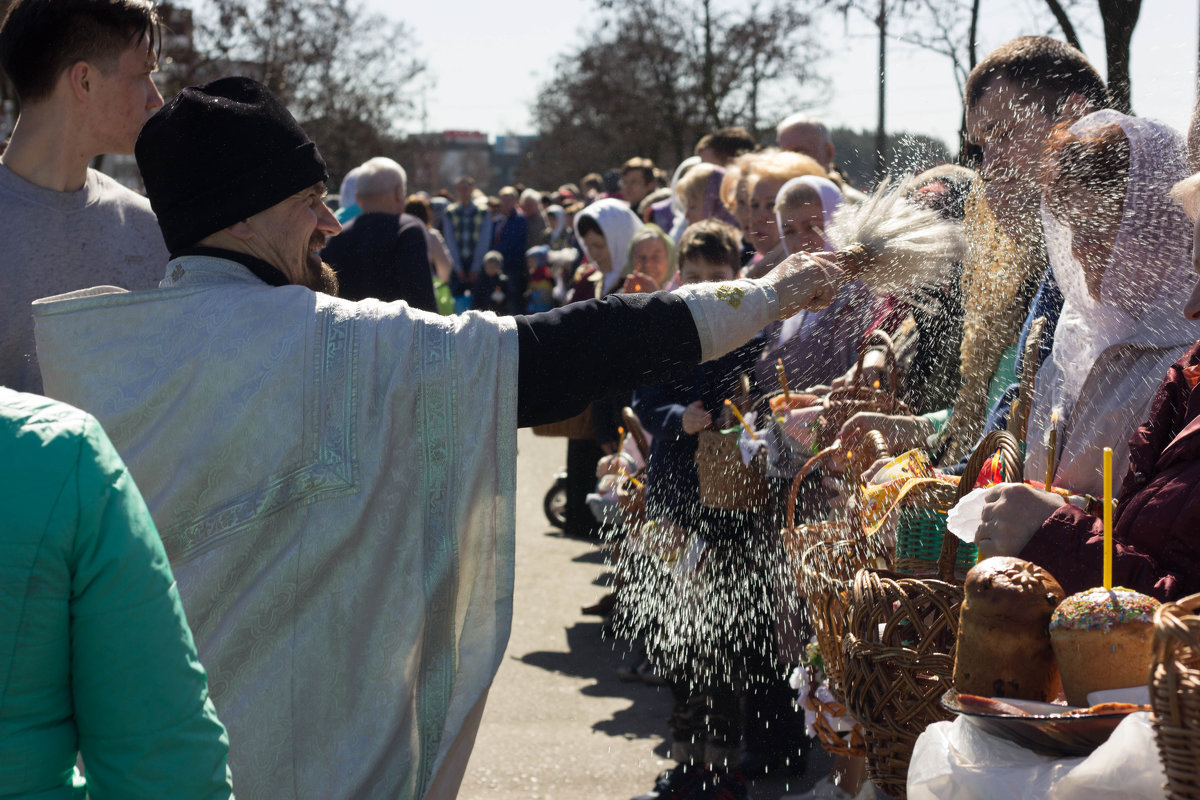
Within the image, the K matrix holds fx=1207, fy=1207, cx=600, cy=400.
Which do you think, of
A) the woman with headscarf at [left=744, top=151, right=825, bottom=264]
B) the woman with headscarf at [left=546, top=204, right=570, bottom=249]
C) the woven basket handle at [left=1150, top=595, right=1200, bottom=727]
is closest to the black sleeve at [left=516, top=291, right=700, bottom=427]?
the woven basket handle at [left=1150, top=595, right=1200, bottom=727]

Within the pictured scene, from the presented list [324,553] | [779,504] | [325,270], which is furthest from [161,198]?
[779,504]

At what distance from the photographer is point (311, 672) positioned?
1899 millimetres

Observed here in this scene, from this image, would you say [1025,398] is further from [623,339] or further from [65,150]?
[65,150]

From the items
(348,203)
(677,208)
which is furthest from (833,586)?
(348,203)

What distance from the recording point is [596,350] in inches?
81.7

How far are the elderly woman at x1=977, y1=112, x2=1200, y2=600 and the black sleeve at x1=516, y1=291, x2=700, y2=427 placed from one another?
23.9 inches

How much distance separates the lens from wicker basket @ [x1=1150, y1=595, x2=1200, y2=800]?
1.28 metres

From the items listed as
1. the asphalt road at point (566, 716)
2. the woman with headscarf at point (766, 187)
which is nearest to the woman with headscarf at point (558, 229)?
the asphalt road at point (566, 716)

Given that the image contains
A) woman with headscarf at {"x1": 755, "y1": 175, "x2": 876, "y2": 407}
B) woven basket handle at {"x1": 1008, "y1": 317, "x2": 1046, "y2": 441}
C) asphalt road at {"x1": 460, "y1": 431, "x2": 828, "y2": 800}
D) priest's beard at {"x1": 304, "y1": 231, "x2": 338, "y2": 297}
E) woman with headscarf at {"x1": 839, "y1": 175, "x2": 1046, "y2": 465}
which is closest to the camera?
priest's beard at {"x1": 304, "y1": 231, "x2": 338, "y2": 297}

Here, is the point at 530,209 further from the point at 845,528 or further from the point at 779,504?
the point at 845,528

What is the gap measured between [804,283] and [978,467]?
0.51 m

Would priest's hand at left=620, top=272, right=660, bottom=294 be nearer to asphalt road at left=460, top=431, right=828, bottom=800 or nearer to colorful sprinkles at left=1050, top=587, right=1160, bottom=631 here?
asphalt road at left=460, top=431, right=828, bottom=800

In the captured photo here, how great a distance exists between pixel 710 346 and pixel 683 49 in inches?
885

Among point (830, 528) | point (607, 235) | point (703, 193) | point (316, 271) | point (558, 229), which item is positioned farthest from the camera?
A: point (558, 229)
